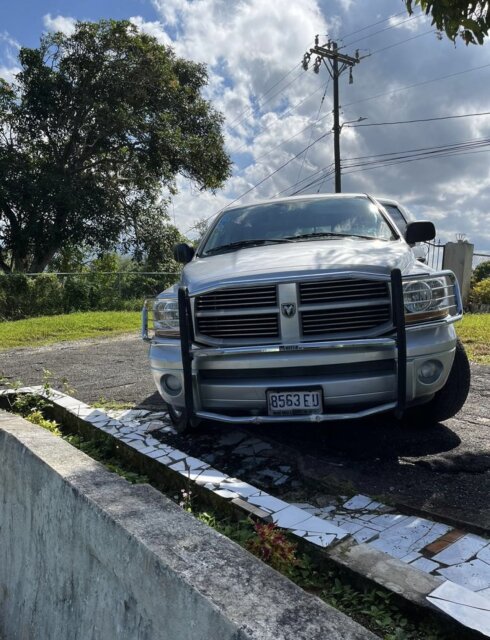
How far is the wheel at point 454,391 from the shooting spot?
399 centimetres

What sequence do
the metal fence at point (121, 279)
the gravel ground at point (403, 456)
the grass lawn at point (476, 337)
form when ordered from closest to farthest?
the gravel ground at point (403, 456)
the grass lawn at point (476, 337)
the metal fence at point (121, 279)

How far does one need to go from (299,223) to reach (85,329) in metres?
8.61

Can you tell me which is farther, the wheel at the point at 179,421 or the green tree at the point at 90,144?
the green tree at the point at 90,144

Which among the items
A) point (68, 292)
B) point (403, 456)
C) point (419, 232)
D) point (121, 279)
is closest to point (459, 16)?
point (419, 232)

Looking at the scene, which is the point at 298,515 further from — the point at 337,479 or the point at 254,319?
the point at 254,319

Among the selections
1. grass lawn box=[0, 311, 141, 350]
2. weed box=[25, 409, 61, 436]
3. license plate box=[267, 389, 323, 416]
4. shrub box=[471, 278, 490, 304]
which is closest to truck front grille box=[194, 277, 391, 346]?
license plate box=[267, 389, 323, 416]

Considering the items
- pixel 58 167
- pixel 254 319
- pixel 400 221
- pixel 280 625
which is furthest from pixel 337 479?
pixel 58 167

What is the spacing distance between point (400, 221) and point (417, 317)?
3.06 metres

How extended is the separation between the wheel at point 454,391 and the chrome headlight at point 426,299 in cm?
47

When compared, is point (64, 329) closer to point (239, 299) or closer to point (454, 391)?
point (239, 299)

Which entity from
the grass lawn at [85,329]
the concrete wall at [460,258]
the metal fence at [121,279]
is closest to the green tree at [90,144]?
the metal fence at [121,279]

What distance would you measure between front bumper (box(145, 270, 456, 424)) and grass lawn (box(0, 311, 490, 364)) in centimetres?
471

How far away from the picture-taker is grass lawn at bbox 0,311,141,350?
11.1m

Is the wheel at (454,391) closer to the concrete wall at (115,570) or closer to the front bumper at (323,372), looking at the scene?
the front bumper at (323,372)
